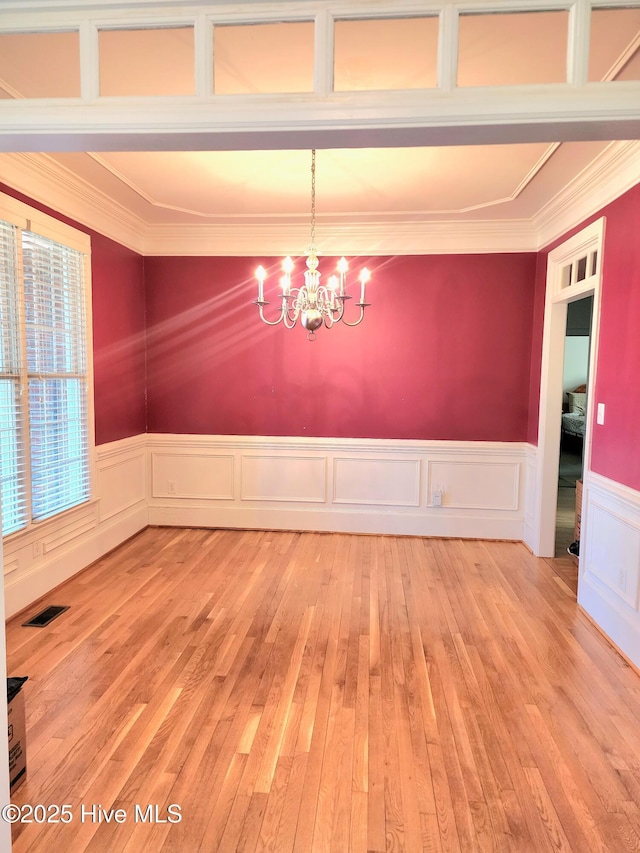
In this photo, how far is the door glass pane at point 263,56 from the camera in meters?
1.44

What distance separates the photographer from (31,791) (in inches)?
73.5

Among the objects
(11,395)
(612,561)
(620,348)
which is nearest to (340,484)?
(612,561)

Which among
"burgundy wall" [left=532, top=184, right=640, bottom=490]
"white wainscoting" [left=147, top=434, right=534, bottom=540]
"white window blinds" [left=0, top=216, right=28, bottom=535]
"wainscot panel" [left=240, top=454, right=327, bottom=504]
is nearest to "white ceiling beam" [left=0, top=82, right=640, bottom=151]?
"burgundy wall" [left=532, top=184, right=640, bottom=490]

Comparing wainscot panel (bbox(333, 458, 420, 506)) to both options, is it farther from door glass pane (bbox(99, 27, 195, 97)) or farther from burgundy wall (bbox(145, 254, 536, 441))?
door glass pane (bbox(99, 27, 195, 97))

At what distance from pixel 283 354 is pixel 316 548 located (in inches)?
75.6

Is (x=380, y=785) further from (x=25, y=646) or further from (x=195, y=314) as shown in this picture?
(x=195, y=314)

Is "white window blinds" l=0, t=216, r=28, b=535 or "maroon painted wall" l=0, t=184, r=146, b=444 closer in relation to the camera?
"white window blinds" l=0, t=216, r=28, b=535

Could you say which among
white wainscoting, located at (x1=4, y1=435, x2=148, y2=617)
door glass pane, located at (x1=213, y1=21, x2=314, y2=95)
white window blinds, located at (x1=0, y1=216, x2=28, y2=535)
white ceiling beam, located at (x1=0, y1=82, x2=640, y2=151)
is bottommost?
white wainscoting, located at (x1=4, y1=435, x2=148, y2=617)

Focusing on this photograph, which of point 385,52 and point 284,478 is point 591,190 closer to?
point 385,52

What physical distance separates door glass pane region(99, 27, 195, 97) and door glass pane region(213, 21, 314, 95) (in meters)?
0.13

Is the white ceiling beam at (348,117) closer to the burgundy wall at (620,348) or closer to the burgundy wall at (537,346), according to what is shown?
the burgundy wall at (620,348)

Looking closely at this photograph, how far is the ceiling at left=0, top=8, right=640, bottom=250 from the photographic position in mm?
1639

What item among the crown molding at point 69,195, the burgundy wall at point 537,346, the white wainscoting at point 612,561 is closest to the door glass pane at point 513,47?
the white wainscoting at point 612,561

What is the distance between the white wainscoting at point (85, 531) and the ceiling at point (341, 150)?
2.27 m
